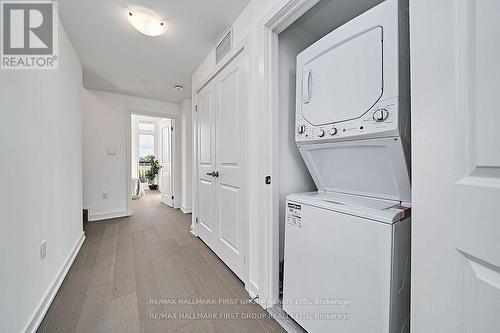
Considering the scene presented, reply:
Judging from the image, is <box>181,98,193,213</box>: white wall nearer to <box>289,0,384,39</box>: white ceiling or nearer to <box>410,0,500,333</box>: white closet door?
<box>289,0,384,39</box>: white ceiling

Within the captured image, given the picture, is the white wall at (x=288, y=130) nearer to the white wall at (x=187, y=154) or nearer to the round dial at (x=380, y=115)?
the round dial at (x=380, y=115)

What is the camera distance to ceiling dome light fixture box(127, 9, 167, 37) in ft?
5.53

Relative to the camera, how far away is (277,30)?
1395 millimetres

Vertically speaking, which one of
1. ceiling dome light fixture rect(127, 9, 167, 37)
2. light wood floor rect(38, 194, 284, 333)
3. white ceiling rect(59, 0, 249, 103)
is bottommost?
light wood floor rect(38, 194, 284, 333)

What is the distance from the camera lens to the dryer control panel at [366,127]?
84 cm

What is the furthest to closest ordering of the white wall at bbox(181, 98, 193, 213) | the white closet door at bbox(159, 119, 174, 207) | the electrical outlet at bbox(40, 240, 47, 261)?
the white closet door at bbox(159, 119, 174, 207) < the white wall at bbox(181, 98, 193, 213) < the electrical outlet at bbox(40, 240, 47, 261)

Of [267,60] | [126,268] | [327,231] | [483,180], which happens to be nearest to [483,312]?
[483,180]

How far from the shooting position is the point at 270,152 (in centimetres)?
139

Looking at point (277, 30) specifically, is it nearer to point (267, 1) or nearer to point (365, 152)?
point (267, 1)

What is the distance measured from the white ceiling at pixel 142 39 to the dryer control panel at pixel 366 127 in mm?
1285

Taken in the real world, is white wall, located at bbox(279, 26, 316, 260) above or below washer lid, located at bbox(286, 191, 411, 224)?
above

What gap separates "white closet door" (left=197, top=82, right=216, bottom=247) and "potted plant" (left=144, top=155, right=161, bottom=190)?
4699mm

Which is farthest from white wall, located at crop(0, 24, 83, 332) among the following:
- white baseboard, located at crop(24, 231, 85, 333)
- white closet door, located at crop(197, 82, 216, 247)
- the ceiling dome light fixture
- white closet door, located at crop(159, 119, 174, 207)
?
white closet door, located at crop(159, 119, 174, 207)

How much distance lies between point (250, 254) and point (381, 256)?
996mm
